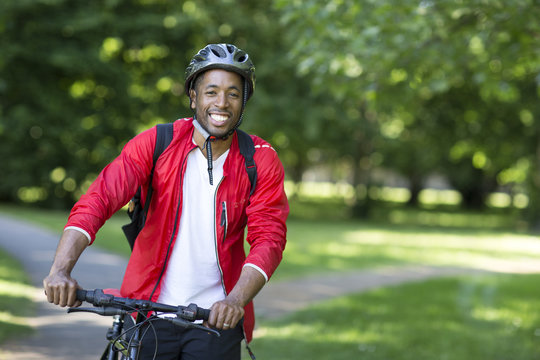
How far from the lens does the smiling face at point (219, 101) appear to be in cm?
284

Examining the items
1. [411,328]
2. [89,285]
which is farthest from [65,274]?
[89,285]

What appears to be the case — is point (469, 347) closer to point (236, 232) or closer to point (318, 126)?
point (236, 232)

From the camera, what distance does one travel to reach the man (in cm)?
277

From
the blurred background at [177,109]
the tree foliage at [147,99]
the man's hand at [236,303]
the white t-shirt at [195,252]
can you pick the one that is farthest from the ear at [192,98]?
the tree foliage at [147,99]

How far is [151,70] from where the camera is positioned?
2530 cm

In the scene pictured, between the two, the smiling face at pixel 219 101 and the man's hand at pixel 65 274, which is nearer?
the man's hand at pixel 65 274

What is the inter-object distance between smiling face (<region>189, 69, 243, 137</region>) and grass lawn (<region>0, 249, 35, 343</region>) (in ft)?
13.1

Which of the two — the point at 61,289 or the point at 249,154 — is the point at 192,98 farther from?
the point at 61,289

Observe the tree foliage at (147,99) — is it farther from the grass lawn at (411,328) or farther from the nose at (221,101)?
the nose at (221,101)

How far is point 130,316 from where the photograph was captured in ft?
9.23

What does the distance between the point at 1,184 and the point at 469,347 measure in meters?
20.8

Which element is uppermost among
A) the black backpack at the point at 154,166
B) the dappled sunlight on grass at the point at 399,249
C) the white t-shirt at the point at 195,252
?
the dappled sunlight on grass at the point at 399,249

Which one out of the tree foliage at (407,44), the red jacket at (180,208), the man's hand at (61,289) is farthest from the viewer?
the tree foliage at (407,44)

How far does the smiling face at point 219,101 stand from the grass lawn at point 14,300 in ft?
13.1
